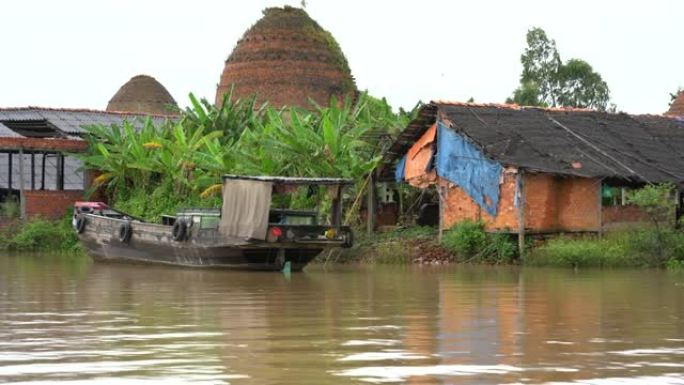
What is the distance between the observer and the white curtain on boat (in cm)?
2084

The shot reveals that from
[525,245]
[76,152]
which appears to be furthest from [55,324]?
[76,152]

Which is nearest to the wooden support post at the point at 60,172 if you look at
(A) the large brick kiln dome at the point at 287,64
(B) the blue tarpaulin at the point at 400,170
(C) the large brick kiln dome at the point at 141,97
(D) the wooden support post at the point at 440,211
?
(A) the large brick kiln dome at the point at 287,64

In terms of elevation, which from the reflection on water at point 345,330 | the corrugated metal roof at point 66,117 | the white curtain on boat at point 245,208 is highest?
the corrugated metal roof at point 66,117

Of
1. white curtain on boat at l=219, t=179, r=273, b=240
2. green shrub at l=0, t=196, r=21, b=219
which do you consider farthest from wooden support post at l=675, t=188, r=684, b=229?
green shrub at l=0, t=196, r=21, b=219

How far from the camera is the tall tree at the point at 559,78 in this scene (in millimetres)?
46250

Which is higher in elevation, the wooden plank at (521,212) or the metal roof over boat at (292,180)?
the metal roof over boat at (292,180)

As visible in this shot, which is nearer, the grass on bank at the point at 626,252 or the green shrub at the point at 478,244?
the grass on bank at the point at 626,252

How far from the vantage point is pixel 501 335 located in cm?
1048

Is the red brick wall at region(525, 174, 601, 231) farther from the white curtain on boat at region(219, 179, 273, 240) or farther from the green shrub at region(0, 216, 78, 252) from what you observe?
the green shrub at region(0, 216, 78, 252)

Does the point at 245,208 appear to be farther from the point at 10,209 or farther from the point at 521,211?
the point at 10,209

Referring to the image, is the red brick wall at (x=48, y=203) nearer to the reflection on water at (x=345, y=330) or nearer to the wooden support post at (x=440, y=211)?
the wooden support post at (x=440, y=211)

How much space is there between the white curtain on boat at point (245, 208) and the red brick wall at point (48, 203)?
35.6ft

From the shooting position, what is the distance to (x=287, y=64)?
37281mm

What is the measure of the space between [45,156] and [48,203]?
1716 mm
